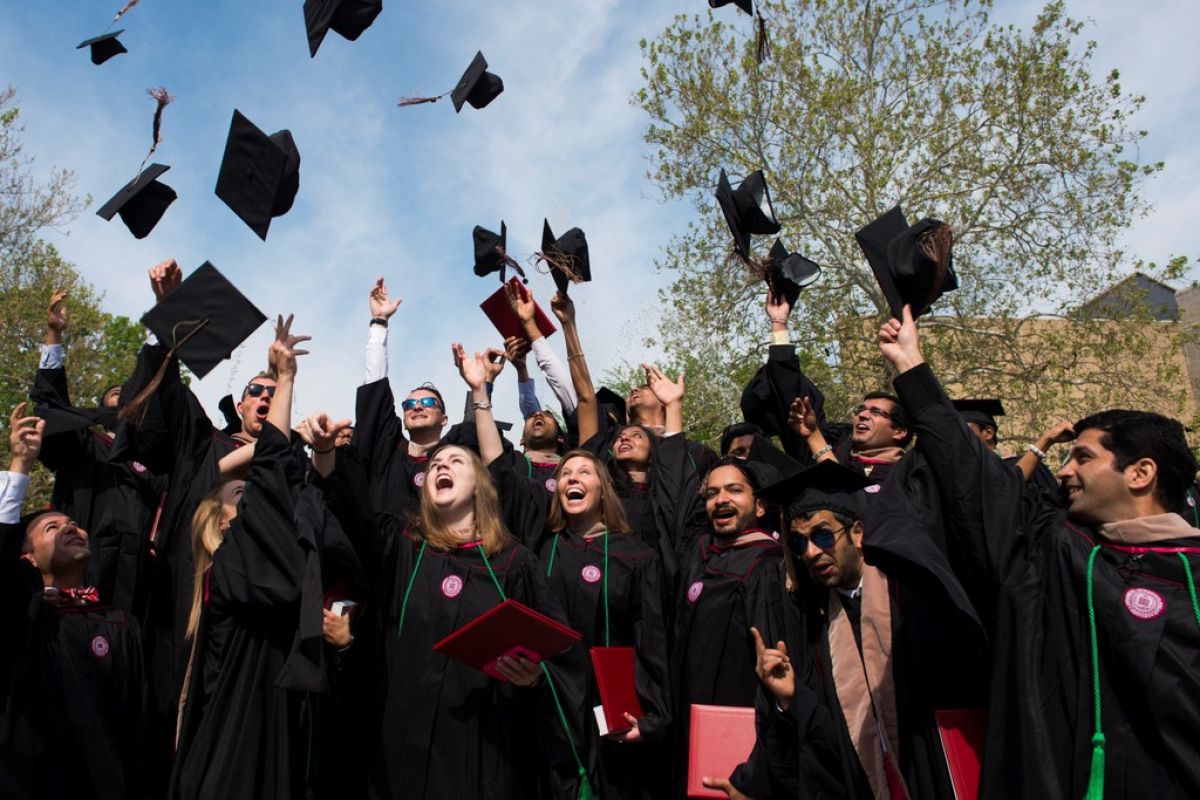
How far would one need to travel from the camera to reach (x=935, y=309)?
798 inches

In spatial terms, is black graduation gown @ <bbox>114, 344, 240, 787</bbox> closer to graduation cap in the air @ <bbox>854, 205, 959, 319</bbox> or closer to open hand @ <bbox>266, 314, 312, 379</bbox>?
open hand @ <bbox>266, 314, 312, 379</bbox>

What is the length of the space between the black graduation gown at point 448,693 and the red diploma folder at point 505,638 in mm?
225

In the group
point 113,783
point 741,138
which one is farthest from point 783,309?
point 741,138

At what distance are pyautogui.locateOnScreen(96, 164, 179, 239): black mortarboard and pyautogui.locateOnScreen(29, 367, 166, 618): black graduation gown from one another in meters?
1.05

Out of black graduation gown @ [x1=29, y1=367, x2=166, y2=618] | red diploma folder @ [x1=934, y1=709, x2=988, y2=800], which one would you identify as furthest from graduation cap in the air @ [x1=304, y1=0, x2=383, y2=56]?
red diploma folder @ [x1=934, y1=709, x2=988, y2=800]

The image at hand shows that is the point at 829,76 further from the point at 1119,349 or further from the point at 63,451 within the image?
the point at 63,451

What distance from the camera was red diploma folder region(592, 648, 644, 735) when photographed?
15.3 feet

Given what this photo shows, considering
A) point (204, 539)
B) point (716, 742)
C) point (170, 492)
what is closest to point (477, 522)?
point (204, 539)

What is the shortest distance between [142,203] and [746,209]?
155 inches

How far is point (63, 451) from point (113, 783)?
2471 millimetres

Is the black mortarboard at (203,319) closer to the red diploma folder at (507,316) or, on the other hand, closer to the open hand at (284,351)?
the open hand at (284,351)

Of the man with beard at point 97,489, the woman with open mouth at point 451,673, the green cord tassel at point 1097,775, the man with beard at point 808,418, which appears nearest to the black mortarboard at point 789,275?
the man with beard at point 808,418

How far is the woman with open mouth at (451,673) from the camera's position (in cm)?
420

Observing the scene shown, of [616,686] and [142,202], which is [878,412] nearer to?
[616,686]
